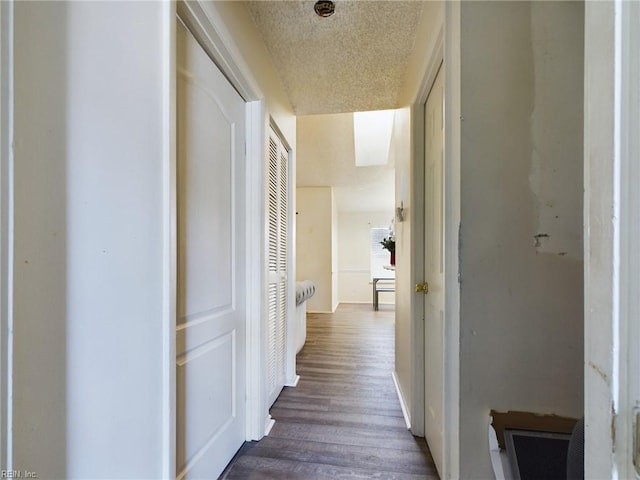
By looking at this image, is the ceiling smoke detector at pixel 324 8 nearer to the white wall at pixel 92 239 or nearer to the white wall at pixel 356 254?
the white wall at pixel 92 239

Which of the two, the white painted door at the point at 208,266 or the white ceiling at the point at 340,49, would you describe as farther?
the white ceiling at the point at 340,49

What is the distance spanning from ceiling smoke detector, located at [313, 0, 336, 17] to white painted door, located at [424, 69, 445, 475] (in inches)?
26.7

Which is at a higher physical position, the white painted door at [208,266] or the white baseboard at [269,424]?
the white painted door at [208,266]

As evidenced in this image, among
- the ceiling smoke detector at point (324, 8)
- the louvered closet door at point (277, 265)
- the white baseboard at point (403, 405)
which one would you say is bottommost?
the white baseboard at point (403, 405)

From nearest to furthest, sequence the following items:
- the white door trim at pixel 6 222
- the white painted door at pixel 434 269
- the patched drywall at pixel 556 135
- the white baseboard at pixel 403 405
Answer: the white door trim at pixel 6 222 < the patched drywall at pixel 556 135 < the white painted door at pixel 434 269 < the white baseboard at pixel 403 405

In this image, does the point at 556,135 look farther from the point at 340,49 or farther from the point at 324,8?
the point at 340,49

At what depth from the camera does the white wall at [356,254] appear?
7742 millimetres

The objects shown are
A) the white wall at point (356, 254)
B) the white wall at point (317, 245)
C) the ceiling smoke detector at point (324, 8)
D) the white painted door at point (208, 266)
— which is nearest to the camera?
the white painted door at point (208, 266)

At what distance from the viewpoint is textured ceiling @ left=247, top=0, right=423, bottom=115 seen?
160 centimetres

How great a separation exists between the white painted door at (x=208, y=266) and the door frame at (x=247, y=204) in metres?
0.05

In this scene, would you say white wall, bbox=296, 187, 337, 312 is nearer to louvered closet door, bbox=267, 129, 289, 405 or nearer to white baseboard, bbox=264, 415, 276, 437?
louvered closet door, bbox=267, 129, 289, 405

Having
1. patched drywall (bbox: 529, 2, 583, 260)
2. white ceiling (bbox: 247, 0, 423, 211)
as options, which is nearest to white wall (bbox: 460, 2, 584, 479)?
patched drywall (bbox: 529, 2, 583, 260)
